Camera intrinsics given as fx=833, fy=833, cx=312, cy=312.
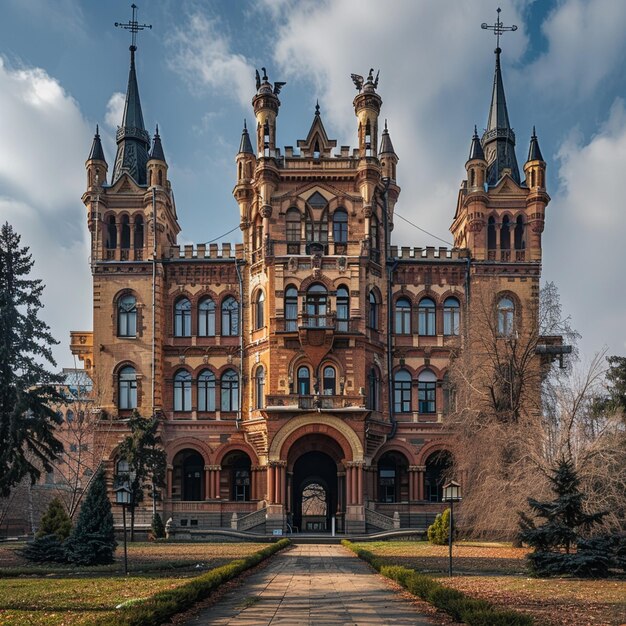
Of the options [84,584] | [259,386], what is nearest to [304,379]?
[259,386]

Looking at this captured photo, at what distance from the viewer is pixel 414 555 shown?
31938mm

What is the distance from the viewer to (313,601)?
711 inches

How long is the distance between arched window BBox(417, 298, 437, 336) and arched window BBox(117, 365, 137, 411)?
18.7m

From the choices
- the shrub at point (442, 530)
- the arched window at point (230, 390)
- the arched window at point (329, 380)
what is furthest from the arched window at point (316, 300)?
the shrub at point (442, 530)

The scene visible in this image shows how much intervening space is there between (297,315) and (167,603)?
116ft

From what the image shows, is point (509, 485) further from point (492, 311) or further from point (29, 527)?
point (29, 527)

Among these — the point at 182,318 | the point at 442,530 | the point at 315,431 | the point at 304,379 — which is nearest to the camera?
the point at 442,530

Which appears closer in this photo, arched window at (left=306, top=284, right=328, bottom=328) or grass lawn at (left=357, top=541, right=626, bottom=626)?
grass lawn at (left=357, top=541, right=626, bottom=626)

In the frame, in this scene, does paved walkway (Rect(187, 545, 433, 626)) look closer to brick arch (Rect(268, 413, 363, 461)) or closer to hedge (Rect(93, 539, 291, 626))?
hedge (Rect(93, 539, 291, 626))

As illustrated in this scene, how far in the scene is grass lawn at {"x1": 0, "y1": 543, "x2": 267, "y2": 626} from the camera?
1602 centimetres

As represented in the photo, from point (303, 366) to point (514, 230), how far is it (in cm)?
1726

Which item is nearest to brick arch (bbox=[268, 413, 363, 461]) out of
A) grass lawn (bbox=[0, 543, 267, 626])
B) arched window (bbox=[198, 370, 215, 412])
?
arched window (bbox=[198, 370, 215, 412])

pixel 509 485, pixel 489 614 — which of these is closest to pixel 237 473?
pixel 509 485

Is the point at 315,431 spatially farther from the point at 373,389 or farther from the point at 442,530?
the point at 442,530
